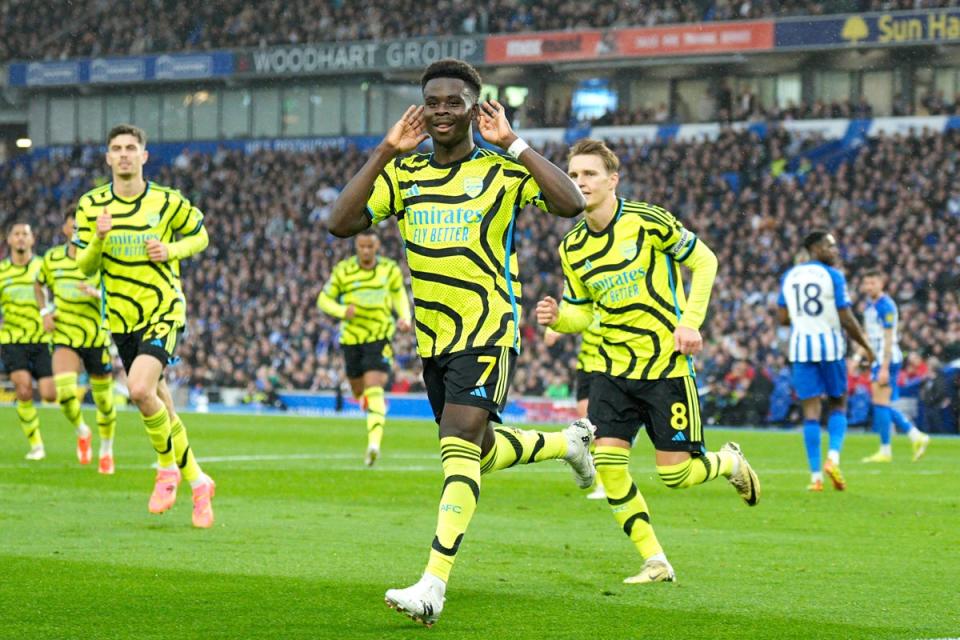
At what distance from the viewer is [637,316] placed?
8.40m

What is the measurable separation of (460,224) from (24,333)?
41.8ft

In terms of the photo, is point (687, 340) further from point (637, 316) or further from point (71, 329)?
point (71, 329)

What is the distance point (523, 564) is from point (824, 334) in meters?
6.51

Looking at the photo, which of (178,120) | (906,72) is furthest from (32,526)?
(178,120)

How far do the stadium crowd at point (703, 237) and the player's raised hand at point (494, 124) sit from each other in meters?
22.3

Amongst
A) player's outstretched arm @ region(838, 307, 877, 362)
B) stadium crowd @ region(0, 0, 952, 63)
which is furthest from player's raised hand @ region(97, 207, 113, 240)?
stadium crowd @ region(0, 0, 952, 63)

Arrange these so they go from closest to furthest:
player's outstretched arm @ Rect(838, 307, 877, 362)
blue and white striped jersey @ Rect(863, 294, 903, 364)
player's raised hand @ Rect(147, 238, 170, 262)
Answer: player's raised hand @ Rect(147, 238, 170, 262) < player's outstretched arm @ Rect(838, 307, 877, 362) < blue and white striped jersey @ Rect(863, 294, 903, 364)

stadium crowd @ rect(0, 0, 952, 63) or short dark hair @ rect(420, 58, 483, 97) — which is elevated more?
stadium crowd @ rect(0, 0, 952, 63)

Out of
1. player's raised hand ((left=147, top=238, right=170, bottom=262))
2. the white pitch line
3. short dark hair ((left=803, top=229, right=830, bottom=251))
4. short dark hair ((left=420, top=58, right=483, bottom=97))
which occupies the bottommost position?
the white pitch line

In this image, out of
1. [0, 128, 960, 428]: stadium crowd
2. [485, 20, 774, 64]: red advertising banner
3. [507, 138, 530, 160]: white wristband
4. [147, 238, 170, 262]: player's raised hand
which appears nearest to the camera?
[507, 138, 530, 160]: white wristband

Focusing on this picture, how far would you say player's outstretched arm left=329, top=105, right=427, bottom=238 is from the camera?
6.90 metres

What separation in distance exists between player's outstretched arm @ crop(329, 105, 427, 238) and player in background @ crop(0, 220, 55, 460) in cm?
1156

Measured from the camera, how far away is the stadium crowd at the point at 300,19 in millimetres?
42969

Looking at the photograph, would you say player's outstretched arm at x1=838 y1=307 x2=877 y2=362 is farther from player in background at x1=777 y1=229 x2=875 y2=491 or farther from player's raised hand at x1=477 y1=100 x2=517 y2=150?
player's raised hand at x1=477 y1=100 x2=517 y2=150
